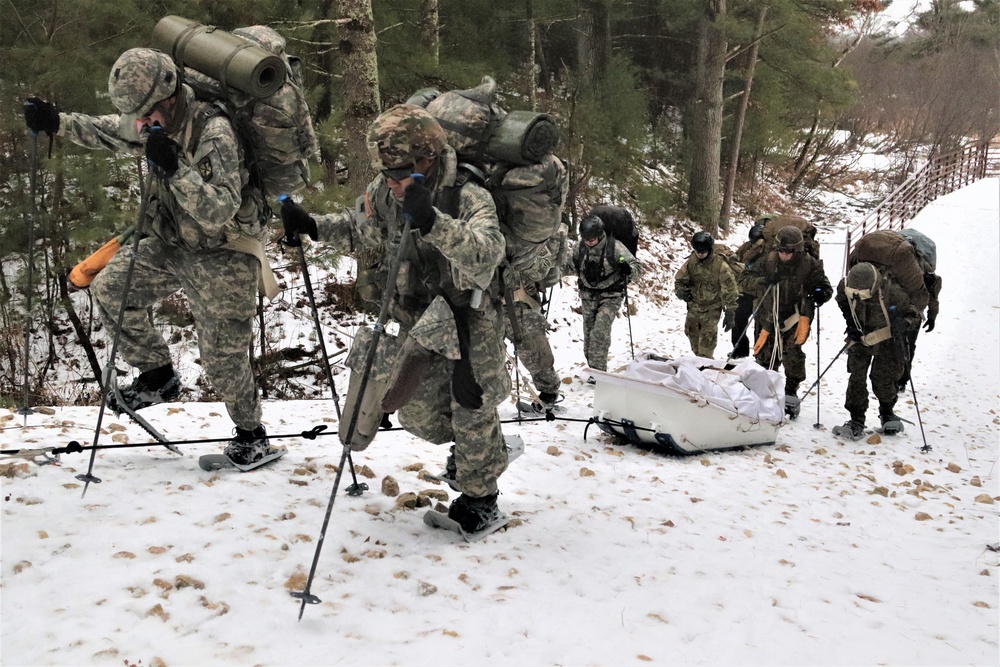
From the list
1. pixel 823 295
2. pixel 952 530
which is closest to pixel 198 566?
pixel 952 530

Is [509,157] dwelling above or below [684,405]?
above

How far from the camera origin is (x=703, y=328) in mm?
9812

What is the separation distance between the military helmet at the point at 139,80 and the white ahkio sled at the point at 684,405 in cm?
450

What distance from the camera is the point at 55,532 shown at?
11.9 feet

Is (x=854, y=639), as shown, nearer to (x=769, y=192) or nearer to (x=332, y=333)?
(x=332, y=333)

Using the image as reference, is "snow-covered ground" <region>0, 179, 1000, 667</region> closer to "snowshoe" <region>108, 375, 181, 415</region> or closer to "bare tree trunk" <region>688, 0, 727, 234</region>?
"snowshoe" <region>108, 375, 181, 415</region>

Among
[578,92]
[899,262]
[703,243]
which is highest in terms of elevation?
[578,92]

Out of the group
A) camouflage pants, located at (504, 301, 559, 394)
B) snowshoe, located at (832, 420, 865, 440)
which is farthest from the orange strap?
snowshoe, located at (832, 420, 865, 440)

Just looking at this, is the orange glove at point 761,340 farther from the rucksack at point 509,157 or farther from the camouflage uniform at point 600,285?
the rucksack at point 509,157

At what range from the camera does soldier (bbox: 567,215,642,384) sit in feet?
29.4

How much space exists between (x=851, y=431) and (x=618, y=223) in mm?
3628

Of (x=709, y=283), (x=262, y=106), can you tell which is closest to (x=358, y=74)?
(x=262, y=106)

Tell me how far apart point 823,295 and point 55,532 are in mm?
7831

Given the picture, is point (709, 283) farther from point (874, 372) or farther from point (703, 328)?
point (874, 372)
